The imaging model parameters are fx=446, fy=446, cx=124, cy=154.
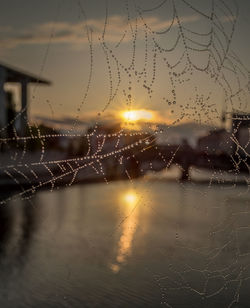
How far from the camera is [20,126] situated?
26.6 metres

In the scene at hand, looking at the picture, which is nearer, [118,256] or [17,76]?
[118,256]

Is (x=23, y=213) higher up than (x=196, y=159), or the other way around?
(x=196, y=159)

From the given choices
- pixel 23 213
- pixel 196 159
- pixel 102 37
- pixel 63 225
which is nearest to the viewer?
pixel 102 37

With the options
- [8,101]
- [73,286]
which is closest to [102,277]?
[73,286]

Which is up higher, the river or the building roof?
the building roof

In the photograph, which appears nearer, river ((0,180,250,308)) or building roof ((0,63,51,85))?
river ((0,180,250,308))

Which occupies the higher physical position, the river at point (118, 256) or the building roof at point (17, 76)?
the building roof at point (17, 76)

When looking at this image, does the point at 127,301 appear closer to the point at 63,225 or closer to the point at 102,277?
the point at 102,277

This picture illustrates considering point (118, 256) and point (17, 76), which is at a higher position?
point (17, 76)

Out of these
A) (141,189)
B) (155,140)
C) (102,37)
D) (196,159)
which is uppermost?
(102,37)

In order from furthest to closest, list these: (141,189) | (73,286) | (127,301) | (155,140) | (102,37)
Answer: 1. (141,189)
2. (73,286)
3. (127,301)
4. (155,140)
5. (102,37)

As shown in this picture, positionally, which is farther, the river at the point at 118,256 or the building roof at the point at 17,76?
the building roof at the point at 17,76

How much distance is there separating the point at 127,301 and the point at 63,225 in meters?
8.71

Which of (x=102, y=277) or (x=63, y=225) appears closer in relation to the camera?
(x=102, y=277)
